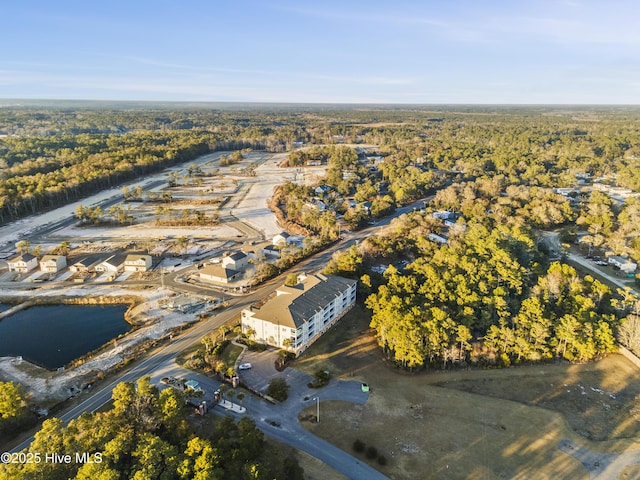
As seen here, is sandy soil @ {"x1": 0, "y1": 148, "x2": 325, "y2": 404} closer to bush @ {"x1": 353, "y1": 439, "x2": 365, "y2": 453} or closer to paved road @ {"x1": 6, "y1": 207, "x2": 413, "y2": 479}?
paved road @ {"x1": 6, "y1": 207, "x2": 413, "y2": 479}

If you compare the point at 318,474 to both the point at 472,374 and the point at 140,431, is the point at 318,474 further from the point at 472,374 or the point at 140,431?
the point at 472,374

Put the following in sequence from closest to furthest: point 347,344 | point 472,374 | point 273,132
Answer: point 472,374 → point 347,344 → point 273,132

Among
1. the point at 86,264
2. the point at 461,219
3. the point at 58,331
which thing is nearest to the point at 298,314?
the point at 58,331

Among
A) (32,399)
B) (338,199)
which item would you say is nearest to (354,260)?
(32,399)

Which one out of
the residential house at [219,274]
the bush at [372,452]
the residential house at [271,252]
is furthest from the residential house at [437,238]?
the bush at [372,452]

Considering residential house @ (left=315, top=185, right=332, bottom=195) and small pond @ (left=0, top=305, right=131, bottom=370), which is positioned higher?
residential house @ (left=315, top=185, right=332, bottom=195)

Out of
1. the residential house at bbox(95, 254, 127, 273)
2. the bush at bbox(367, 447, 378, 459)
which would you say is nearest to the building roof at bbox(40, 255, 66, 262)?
the residential house at bbox(95, 254, 127, 273)
